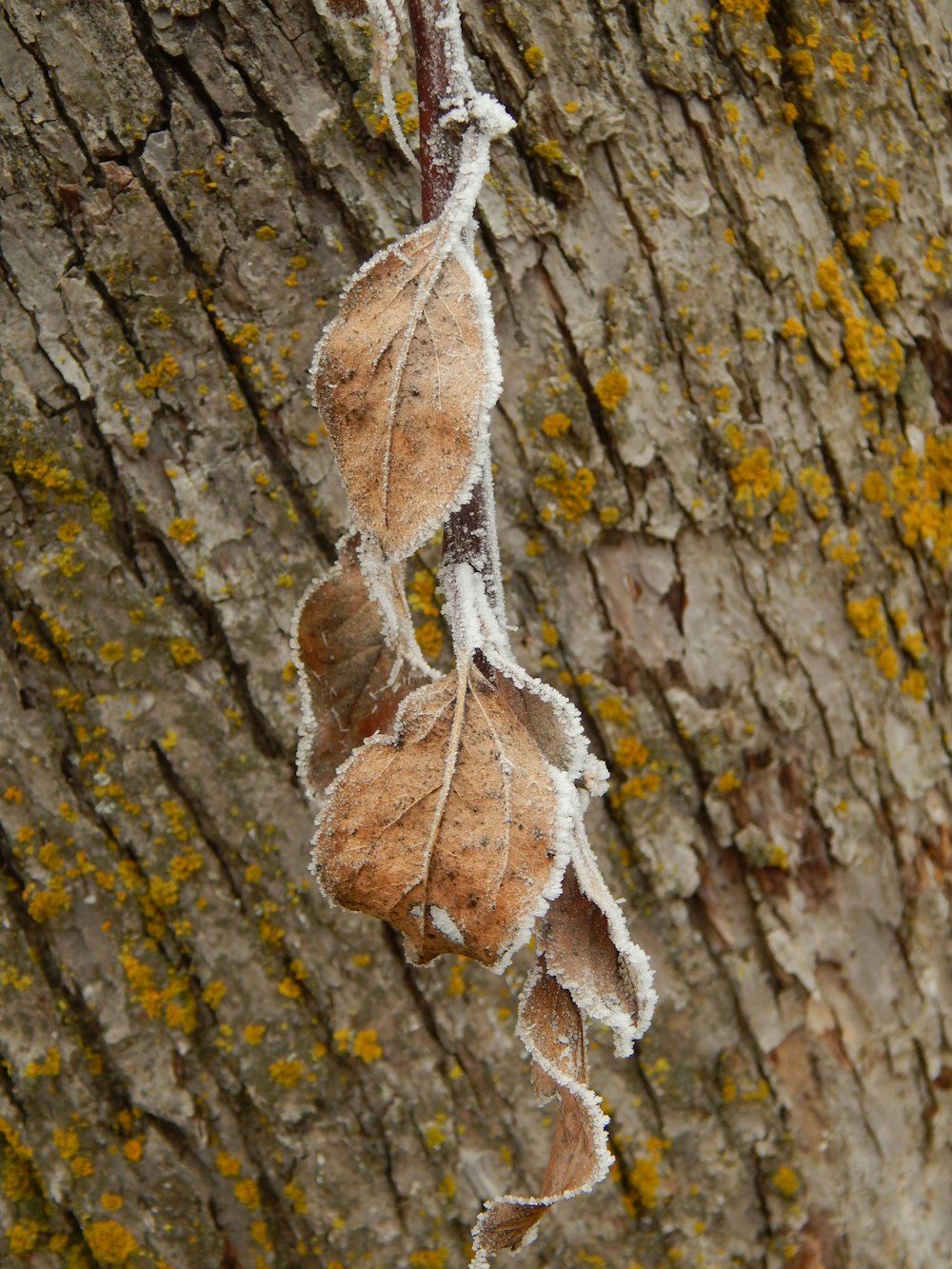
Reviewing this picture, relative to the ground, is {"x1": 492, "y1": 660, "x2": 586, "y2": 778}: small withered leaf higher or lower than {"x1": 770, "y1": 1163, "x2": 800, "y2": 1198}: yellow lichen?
higher

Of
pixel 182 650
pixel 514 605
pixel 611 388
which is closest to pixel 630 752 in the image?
pixel 514 605

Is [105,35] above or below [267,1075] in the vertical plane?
above

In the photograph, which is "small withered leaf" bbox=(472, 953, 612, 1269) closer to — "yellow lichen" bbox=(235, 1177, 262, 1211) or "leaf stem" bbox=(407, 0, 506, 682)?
"leaf stem" bbox=(407, 0, 506, 682)

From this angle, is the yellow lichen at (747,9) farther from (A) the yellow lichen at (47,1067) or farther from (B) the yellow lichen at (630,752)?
(A) the yellow lichen at (47,1067)

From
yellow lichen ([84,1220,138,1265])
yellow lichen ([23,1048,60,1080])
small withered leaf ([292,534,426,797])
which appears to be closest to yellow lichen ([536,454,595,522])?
small withered leaf ([292,534,426,797])

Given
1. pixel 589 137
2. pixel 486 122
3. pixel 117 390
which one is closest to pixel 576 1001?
pixel 486 122

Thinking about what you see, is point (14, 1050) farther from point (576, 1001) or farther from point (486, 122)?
point (486, 122)

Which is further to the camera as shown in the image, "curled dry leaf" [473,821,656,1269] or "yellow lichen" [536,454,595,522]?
"yellow lichen" [536,454,595,522]
